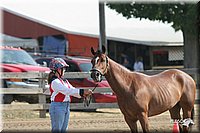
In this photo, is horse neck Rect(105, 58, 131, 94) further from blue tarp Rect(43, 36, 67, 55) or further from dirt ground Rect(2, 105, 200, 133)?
blue tarp Rect(43, 36, 67, 55)

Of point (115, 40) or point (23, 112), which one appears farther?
point (115, 40)

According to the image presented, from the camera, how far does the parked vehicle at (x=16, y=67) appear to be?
15328mm

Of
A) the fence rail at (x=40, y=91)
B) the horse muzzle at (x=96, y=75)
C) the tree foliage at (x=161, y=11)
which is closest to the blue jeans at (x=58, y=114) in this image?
the horse muzzle at (x=96, y=75)

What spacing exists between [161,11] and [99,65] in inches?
816

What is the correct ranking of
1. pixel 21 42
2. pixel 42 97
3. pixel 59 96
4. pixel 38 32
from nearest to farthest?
pixel 59 96 → pixel 42 97 → pixel 21 42 → pixel 38 32

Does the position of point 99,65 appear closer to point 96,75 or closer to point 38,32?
point 96,75

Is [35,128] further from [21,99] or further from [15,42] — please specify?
[15,42]

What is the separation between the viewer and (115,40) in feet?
116

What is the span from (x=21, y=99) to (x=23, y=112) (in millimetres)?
618

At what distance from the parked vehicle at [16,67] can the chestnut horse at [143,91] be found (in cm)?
654

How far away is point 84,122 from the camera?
13.0 meters

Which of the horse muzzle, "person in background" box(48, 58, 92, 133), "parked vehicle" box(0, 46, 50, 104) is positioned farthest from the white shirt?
"parked vehicle" box(0, 46, 50, 104)

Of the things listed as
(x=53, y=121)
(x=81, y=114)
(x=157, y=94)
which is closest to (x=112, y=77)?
(x=157, y=94)

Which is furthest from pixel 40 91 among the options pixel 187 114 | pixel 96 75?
pixel 96 75
